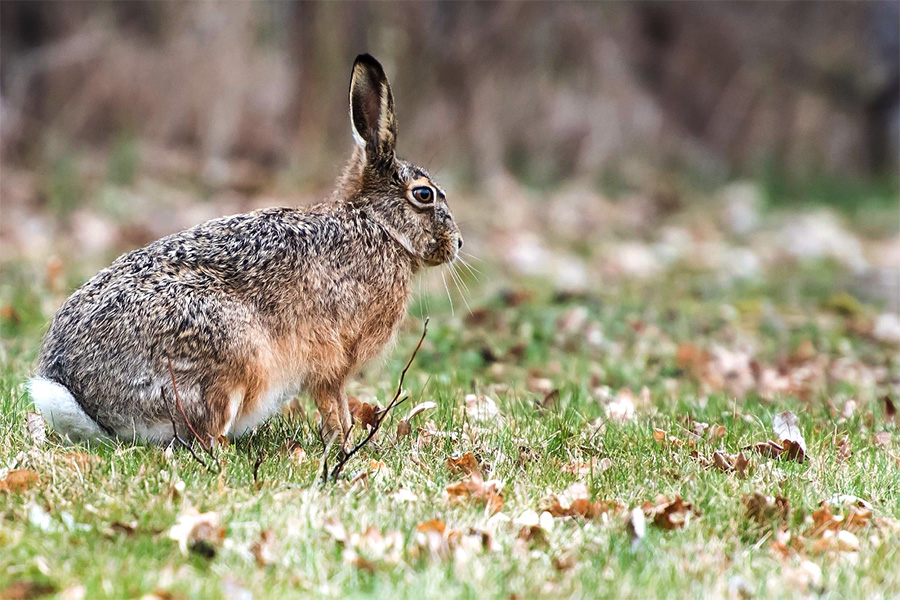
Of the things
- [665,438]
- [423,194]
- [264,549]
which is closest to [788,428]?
[665,438]

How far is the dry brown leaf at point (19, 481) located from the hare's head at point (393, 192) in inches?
81.0

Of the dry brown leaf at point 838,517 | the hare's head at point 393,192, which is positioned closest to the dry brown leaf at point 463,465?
the hare's head at point 393,192

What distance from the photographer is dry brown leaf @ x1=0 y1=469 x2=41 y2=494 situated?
4133 millimetres

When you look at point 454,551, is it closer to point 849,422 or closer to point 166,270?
point 166,270

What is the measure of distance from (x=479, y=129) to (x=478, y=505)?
466 inches

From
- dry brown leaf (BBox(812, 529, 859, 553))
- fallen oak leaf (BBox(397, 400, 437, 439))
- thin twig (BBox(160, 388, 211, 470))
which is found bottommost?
dry brown leaf (BBox(812, 529, 859, 553))

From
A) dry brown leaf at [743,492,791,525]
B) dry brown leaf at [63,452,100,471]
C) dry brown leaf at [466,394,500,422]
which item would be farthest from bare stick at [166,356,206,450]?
dry brown leaf at [743,492,791,525]

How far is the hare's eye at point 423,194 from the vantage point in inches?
220

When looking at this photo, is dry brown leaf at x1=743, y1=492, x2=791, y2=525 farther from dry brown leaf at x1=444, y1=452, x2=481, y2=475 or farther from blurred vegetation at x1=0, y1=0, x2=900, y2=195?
blurred vegetation at x1=0, y1=0, x2=900, y2=195

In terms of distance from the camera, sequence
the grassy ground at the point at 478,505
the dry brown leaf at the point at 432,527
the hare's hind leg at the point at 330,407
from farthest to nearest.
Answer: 1. the hare's hind leg at the point at 330,407
2. the dry brown leaf at the point at 432,527
3. the grassy ground at the point at 478,505

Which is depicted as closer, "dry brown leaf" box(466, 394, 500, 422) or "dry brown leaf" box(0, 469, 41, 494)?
"dry brown leaf" box(0, 469, 41, 494)

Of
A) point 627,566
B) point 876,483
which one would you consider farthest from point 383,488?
point 876,483

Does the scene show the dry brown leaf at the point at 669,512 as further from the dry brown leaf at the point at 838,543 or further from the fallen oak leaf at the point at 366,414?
the fallen oak leaf at the point at 366,414

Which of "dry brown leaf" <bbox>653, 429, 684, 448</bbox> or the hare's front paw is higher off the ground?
the hare's front paw
